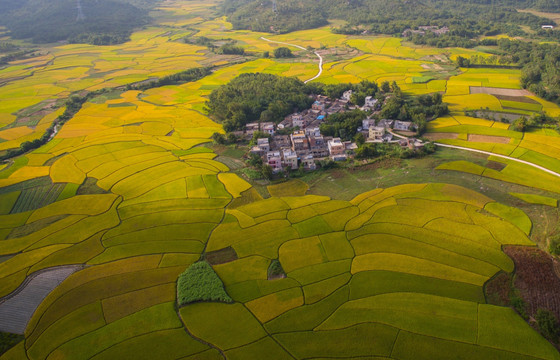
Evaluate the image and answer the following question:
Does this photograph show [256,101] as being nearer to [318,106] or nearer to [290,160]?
[318,106]

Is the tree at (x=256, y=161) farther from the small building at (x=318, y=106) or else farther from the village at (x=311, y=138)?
the small building at (x=318, y=106)

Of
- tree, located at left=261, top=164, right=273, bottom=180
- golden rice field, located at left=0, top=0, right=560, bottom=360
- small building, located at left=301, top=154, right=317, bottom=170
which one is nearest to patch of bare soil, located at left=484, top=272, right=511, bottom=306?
golden rice field, located at left=0, top=0, right=560, bottom=360

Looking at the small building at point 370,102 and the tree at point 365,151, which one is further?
the small building at point 370,102

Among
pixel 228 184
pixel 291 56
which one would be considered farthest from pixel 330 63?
pixel 228 184

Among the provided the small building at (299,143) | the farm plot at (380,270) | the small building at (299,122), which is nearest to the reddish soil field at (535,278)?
the farm plot at (380,270)

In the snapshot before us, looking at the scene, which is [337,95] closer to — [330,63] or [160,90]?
[330,63]

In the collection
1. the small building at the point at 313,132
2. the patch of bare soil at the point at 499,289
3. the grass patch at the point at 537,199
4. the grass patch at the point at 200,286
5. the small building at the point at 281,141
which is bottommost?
the grass patch at the point at 200,286
